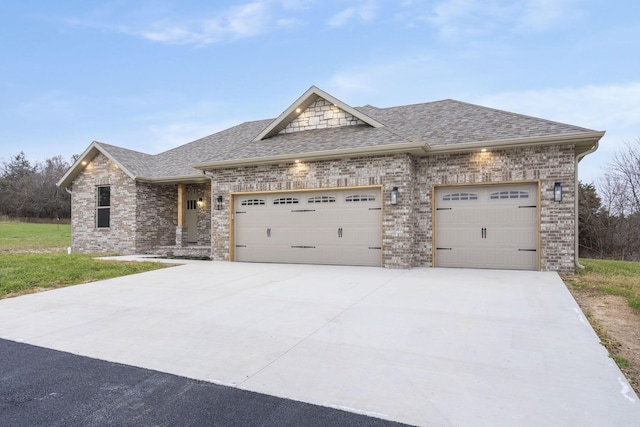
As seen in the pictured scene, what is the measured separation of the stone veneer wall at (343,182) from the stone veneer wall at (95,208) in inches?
192

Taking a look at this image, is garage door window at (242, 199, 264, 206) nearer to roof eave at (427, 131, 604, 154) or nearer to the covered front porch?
the covered front porch

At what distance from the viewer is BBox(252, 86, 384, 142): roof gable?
11.8 meters

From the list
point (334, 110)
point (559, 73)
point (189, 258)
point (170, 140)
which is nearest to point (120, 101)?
point (189, 258)

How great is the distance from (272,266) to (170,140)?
76.7m

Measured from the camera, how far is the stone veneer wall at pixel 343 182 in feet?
32.2

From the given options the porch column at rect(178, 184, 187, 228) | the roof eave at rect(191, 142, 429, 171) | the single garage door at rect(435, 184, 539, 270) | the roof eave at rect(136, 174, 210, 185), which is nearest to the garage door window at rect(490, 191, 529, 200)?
the single garage door at rect(435, 184, 539, 270)

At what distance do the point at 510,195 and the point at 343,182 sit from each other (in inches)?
175

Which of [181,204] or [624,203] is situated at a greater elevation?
[624,203]

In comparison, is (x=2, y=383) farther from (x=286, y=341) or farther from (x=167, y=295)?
(x=167, y=295)

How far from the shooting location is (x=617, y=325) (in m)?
4.76

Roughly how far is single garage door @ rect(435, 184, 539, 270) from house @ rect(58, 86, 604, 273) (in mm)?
26

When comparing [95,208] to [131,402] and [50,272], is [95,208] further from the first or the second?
[131,402]

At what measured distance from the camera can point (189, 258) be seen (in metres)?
13.0

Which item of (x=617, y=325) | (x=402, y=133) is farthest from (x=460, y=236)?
(x=617, y=325)
